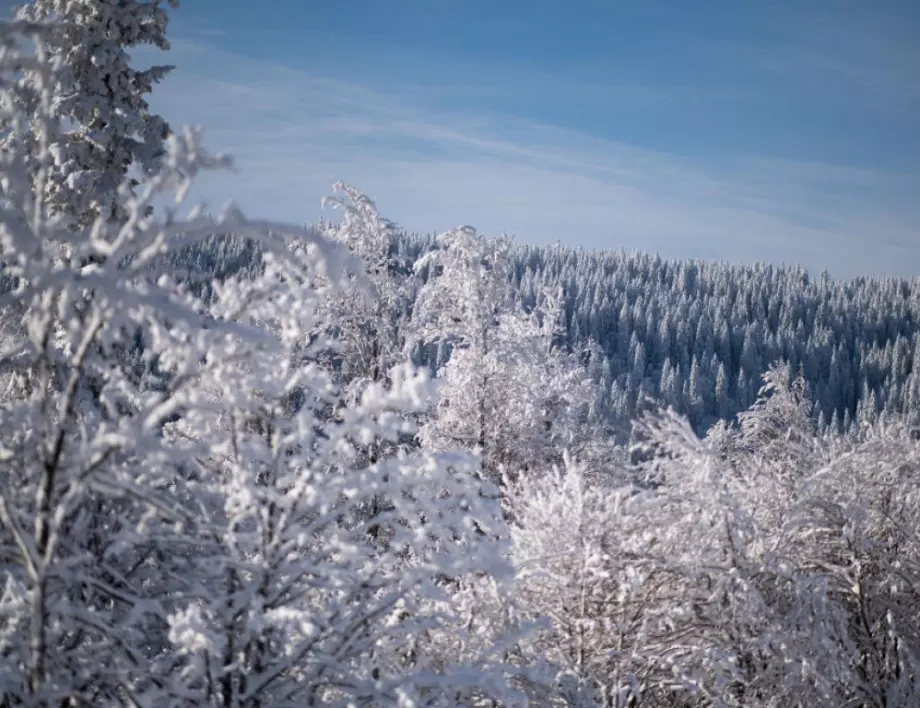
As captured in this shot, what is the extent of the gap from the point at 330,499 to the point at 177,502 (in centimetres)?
86

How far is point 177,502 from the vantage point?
3.68 m

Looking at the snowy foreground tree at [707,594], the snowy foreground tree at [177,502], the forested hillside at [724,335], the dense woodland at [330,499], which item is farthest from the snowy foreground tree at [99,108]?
the forested hillside at [724,335]

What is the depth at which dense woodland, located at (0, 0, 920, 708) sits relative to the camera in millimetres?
2910

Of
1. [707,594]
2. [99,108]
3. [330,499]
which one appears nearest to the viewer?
[330,499]

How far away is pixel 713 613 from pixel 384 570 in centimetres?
410

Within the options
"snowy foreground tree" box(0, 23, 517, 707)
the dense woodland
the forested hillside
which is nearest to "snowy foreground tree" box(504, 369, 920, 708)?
the dense woodland

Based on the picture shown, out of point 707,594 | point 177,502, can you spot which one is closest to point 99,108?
point 177,502

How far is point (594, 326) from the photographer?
15050cm

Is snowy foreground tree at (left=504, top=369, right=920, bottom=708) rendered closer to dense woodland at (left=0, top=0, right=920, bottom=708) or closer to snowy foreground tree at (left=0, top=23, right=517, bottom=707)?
dense woodland at (left=0, top=0, right=920, bottom=708)

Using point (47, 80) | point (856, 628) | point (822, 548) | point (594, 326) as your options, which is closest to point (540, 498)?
point (822, 548)

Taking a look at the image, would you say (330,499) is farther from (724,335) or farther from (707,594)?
(724,335)

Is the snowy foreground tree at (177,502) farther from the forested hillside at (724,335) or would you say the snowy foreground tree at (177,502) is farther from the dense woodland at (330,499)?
the forested hillside at (724,335)

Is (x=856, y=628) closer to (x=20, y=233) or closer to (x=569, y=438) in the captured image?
(x=569, y=438)

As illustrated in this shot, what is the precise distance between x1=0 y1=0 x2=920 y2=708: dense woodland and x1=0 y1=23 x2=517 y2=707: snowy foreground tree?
0.9 inches
